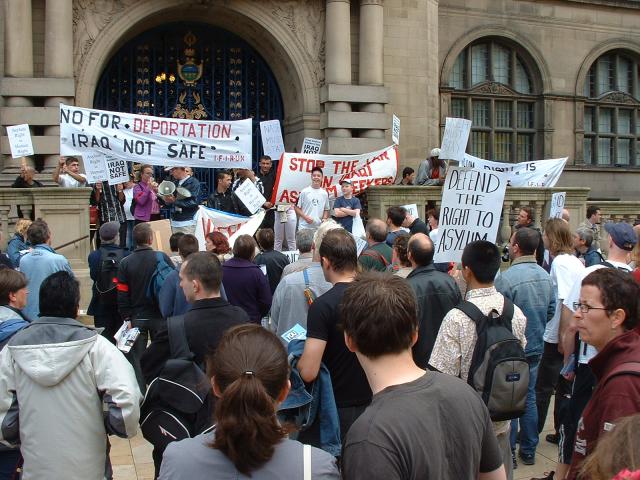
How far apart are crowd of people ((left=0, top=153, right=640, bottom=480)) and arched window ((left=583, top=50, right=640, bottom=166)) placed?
16459 millimetres

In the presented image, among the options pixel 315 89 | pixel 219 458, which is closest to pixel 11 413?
pixel 219 458

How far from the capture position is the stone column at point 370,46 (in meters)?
16.2

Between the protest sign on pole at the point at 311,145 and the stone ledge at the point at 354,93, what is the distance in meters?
1.04

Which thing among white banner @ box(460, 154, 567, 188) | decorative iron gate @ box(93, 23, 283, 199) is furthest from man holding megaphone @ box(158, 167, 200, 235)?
white banner @ box(460, 154, 567, 188)

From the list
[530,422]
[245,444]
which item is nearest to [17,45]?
[530,422]

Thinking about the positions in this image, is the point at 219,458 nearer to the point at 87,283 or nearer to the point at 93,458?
the point at 93,458

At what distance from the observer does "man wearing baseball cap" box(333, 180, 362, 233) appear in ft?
41.7

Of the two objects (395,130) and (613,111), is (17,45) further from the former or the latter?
(613,111)

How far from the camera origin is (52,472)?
396 centimetres

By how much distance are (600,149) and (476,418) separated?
73.8ft

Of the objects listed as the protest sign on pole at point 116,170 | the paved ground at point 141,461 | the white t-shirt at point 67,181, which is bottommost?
the paved ground at point 141,461

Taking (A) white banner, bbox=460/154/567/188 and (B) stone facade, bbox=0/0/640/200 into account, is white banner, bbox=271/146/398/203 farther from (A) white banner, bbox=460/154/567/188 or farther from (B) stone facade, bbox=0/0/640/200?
(A) white banner, bbox=460/154/567/188

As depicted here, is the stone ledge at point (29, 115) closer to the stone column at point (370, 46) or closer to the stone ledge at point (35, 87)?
the stone ledge at point (35, 87)

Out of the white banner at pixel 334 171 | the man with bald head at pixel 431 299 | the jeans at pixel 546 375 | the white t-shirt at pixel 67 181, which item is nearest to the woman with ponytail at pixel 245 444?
the man with bald head at pixel 431 299
